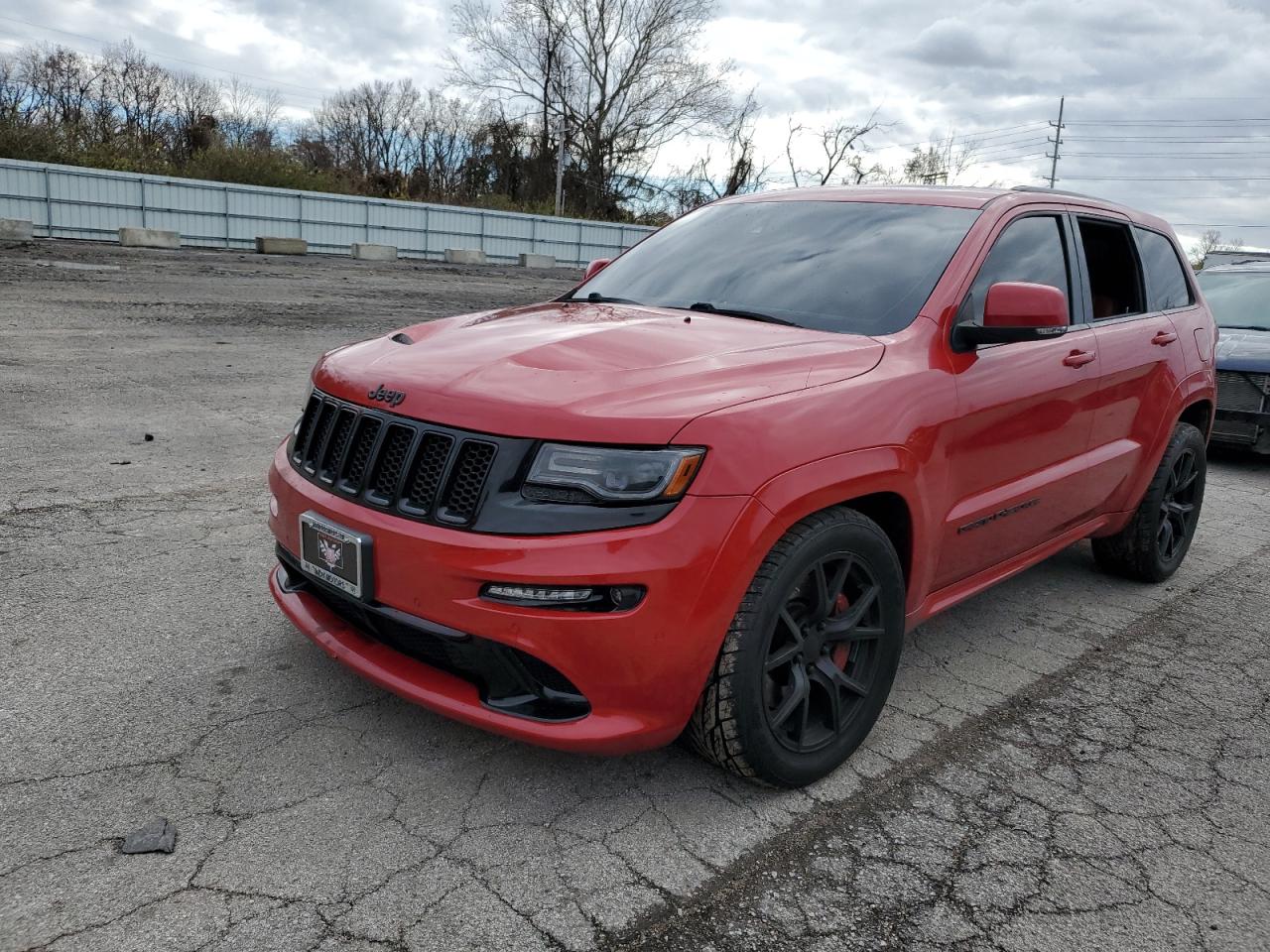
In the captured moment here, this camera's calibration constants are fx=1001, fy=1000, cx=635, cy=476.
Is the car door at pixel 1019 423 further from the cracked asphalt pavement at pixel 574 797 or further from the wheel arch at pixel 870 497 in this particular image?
the cracked asphalt pavement at pixel 574 797

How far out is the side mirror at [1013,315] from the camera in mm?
3203

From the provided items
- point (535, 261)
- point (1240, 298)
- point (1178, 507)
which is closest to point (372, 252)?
point (535, 261)

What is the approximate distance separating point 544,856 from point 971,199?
9.27ft

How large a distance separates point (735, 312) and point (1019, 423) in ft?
3.58

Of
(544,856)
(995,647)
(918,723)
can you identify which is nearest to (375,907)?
(544,856)

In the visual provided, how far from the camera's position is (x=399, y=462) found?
270cm

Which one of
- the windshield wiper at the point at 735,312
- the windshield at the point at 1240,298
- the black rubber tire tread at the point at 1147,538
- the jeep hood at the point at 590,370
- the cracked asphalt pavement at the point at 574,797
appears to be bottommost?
the cracked asphalt pavement at the point at 574,797

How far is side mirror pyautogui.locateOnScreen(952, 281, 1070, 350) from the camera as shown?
126 inches

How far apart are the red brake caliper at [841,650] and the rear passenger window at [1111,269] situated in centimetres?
213

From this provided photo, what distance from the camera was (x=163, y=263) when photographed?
20875 mm

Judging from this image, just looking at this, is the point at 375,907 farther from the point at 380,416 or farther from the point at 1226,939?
the point at 1226,939

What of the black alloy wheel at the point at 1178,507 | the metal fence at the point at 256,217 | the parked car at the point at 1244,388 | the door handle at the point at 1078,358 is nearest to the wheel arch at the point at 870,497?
the door handle at the point at 1078,358

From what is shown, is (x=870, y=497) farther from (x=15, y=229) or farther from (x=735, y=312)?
(x=15, y=229)

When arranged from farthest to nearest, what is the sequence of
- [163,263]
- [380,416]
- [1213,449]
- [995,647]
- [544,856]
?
1. [163,263]
2. [1213,449]
3. [995,647]
4. [380,416]
5. [544,856]
